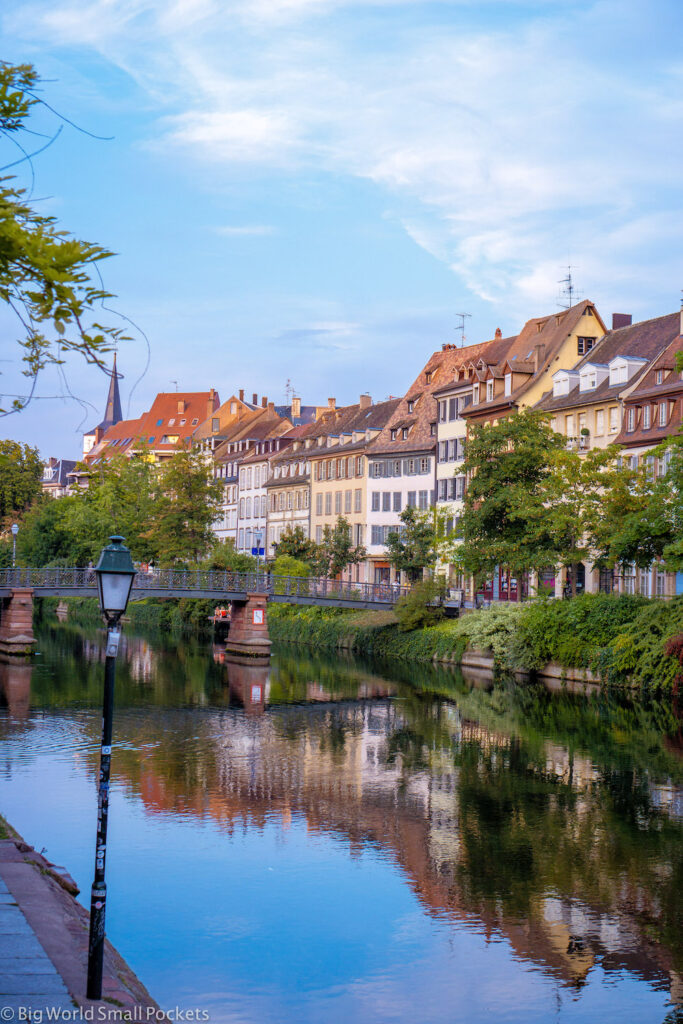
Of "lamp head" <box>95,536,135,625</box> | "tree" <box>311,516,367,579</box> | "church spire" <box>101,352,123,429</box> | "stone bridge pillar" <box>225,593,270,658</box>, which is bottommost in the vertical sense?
"stone bridge pillar" <box>225,593,270,658</box>

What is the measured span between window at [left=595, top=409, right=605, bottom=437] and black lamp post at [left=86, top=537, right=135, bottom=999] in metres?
46.1

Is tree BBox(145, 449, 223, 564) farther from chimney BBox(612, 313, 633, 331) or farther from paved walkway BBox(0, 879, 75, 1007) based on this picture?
paved walkway BBox(0, 879, 75, 1007)

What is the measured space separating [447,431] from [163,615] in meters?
23.4

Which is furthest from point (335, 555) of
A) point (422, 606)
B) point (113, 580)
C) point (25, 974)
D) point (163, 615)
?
point (25, 974)

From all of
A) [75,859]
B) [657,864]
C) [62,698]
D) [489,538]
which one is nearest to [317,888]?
[75,859]

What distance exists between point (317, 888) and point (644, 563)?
976 inches

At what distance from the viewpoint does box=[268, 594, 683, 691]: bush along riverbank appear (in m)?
37.7

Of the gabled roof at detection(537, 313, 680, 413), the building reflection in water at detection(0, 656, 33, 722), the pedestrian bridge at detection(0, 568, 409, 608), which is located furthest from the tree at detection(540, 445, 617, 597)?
the building reflection in water at detection(0, 656, 33, 722)

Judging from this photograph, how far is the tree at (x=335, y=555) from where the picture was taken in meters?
71.6

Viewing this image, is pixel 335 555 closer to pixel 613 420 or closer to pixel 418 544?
pixel 418 544

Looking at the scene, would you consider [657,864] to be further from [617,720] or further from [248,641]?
[248,641]

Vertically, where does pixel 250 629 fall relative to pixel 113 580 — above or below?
below

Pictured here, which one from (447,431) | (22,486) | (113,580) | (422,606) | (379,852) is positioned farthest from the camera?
(22,486)

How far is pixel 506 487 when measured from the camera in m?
49.1
